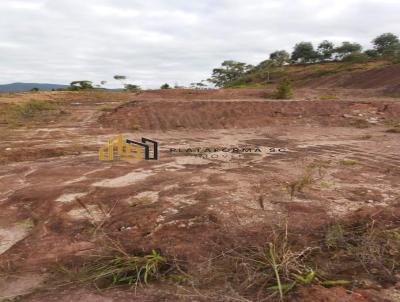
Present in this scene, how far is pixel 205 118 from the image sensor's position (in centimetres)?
1451

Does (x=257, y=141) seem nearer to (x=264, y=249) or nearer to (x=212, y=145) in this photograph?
(x=212, y=145)

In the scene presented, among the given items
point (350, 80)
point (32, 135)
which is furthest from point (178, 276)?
point (350, 80)

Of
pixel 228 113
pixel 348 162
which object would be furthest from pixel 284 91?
pixel 348 162

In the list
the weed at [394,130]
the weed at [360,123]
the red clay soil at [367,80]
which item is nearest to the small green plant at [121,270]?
the weed at [394,130]

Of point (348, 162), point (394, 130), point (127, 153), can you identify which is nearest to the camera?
point (348, 162)

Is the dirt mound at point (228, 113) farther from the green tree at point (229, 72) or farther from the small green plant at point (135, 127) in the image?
the green tree at point (229, 72)

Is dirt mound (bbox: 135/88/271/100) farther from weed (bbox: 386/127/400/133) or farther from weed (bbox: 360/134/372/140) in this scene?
weed (bbox: 360/134/372/140)

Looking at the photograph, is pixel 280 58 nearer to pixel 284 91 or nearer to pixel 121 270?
pixel 284 91

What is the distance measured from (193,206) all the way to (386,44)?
4192cm

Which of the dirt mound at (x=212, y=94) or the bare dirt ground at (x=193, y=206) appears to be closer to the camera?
the bare dirt ground at (x=193, y=206)

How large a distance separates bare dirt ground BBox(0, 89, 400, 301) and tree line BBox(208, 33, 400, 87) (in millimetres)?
30223

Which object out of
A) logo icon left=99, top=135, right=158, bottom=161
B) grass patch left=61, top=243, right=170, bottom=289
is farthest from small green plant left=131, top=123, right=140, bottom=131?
grass patch left=61, top=243, right=170, bottom=289

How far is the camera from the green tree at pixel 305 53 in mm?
43281

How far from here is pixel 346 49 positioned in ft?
135
